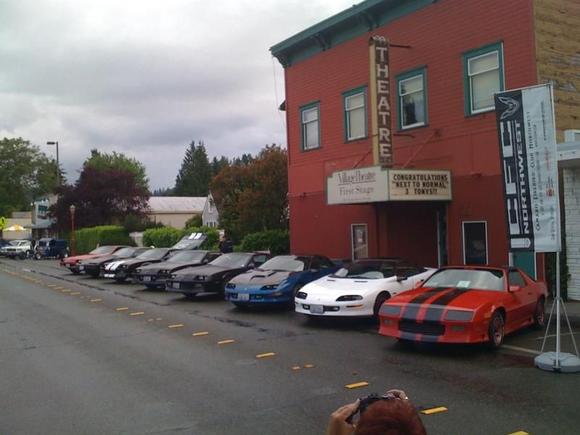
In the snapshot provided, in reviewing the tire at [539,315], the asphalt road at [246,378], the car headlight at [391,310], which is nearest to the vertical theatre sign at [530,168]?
the asphalt road at [246,378]

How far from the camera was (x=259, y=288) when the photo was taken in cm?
1338

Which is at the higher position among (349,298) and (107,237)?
(107,237)

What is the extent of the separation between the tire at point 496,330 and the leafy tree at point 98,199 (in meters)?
41.9

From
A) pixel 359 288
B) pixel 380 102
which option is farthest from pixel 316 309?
pixel 380 102

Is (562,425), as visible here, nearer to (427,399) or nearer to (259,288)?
(427,399)

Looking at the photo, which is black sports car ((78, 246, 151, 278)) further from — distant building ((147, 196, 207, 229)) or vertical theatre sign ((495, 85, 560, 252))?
distant building ((147, 196, 207, 229))

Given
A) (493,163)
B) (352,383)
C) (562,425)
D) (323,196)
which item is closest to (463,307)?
(352,383)

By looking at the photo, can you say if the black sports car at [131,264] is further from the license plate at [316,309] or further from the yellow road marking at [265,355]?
the yellow road marking at [265,355]

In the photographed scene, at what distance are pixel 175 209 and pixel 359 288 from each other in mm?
66581

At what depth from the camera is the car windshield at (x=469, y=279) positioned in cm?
958

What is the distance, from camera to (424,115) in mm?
17250

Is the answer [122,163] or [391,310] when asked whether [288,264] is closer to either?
[391,310]

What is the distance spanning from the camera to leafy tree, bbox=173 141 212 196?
10969 centimetres

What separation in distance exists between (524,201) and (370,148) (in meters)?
10.5
